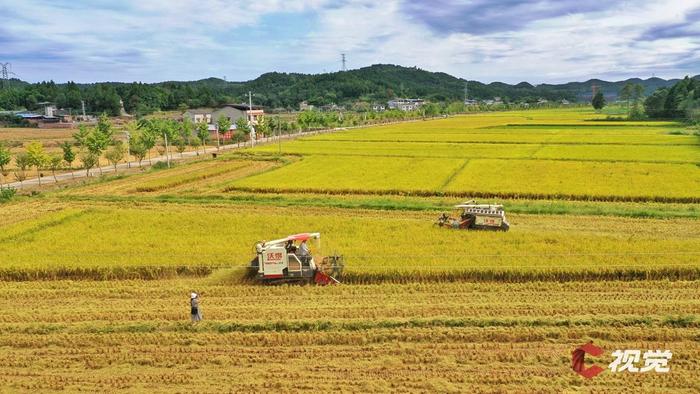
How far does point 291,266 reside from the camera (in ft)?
52.8

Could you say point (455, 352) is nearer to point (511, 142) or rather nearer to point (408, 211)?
point (408, 211)

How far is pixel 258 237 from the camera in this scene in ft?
68.3

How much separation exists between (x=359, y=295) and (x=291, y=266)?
2.36 meters

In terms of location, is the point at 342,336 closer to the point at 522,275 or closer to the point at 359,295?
the point at 359,295

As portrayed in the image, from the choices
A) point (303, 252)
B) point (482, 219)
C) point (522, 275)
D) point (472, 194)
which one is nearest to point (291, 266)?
point (303, 252)

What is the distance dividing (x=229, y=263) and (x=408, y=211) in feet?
39.4

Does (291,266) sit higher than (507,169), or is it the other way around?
(507,169)

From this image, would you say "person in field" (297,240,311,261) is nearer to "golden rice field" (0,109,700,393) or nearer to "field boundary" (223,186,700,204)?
"golden rice field" (0,109,700,393)

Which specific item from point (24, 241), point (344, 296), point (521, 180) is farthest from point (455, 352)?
point (521, 180)

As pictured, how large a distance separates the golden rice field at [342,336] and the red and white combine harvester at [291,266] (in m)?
0.48

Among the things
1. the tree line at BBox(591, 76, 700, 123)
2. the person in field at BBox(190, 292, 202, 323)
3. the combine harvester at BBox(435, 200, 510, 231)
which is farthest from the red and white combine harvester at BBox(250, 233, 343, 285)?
the tree line at BBox(591, 76, 700, 123)

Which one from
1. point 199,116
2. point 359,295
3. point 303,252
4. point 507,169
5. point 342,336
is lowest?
point 342,336

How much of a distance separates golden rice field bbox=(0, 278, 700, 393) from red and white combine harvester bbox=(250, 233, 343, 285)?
48 cm

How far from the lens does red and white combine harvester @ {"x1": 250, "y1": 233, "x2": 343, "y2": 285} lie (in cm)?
1597
